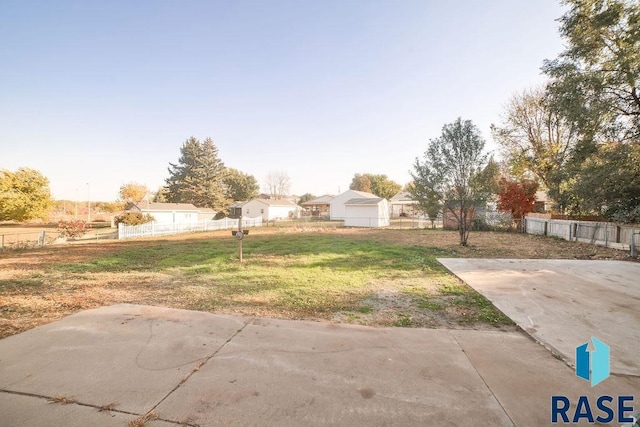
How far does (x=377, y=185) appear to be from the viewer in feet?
179

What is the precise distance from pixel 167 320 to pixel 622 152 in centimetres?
1734

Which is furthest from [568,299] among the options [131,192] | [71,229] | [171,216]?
[131,192]

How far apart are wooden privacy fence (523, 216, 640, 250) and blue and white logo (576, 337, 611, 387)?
1218 centimetres

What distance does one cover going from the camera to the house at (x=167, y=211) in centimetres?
2931

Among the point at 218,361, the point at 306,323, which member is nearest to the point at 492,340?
the point at 306,323

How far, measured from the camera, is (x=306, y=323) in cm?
415

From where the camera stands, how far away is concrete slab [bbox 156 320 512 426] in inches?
87.0

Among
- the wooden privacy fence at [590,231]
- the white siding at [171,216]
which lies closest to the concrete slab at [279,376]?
the wooden privacy fence at [590,231]

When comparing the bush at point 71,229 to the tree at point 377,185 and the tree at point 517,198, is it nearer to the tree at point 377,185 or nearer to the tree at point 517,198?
the tree at point 517,198

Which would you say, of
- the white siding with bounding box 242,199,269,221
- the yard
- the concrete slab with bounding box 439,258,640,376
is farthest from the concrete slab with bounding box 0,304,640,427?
the white siding with bounding box 242,199,269,221

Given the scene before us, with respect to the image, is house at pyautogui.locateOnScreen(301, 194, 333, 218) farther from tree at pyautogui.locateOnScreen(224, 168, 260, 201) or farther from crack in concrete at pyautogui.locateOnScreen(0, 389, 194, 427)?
crack in concrete at pyautogui.locateOnScreen(0, 389, 194, 427)

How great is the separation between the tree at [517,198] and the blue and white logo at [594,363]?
842 inches

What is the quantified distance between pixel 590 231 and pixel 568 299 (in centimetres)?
1321

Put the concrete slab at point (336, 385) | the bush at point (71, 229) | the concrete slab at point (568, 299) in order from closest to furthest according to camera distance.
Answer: the concrete slab at point (336, 385) < the concrete slab at point (568, 299) < the bush at point (71, 229)
